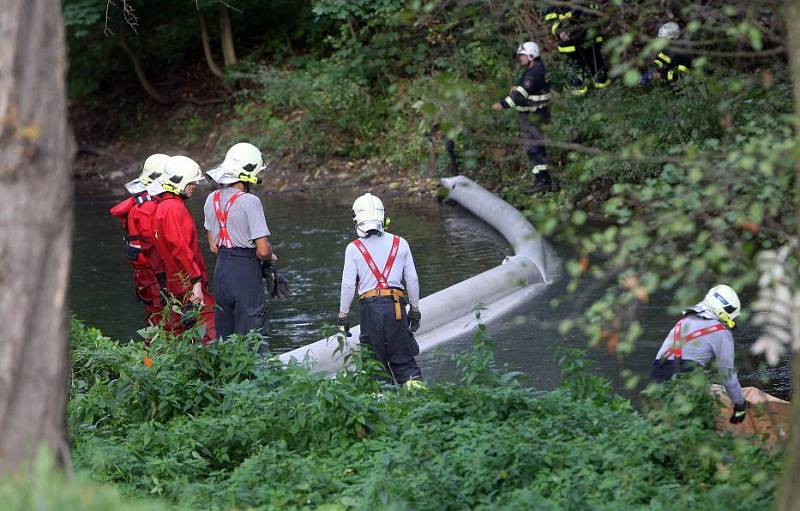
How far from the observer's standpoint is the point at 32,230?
3801 millimetres

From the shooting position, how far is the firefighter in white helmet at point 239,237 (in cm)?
901

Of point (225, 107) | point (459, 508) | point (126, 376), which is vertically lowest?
point (459, 508)

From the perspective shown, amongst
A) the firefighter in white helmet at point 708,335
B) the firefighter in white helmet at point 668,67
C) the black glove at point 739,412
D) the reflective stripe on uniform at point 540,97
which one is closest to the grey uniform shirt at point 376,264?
the firefighter in white helmet at point 708,335

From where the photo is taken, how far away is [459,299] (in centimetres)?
1141

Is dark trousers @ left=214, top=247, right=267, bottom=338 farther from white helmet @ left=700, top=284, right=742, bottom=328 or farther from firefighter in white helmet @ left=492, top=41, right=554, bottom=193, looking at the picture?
firefighter in white helmet @ left=492, top=41, right=554, bottom=193

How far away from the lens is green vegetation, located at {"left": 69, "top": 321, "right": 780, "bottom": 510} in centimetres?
561

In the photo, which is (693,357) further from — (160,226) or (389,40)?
(389,40)

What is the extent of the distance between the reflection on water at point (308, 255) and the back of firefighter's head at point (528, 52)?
2.30 metres

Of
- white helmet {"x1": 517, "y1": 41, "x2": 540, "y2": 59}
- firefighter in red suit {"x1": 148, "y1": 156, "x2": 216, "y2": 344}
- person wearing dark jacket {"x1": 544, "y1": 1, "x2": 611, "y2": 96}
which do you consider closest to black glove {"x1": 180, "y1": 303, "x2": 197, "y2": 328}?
firefighter in red suit {"x1": 148, "y1": 156, "x2": 216, "y2": 344}

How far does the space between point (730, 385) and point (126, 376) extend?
383cm

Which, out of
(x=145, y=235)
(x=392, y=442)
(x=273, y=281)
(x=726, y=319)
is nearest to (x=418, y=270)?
(x=273, y=281)

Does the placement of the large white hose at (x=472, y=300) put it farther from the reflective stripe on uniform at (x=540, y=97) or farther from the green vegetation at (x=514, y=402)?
the reflective stripe on uniform at (x=540, y=97)

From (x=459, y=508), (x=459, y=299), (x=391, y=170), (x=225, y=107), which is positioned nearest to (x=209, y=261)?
(x=459, y=299)

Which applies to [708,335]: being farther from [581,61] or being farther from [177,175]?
[581,61]
